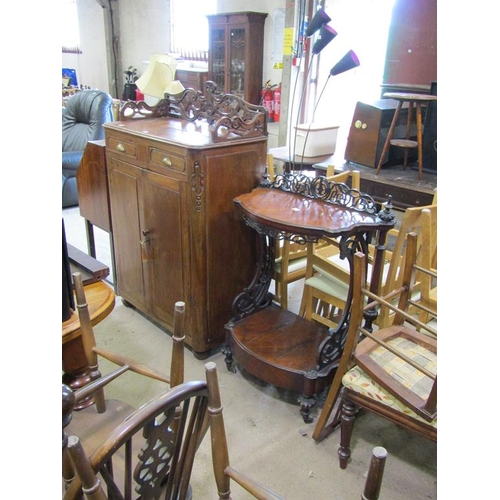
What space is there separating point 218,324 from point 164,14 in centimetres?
595

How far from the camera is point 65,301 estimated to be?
1.40m

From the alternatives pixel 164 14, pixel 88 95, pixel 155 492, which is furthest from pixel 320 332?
pixel 164 14

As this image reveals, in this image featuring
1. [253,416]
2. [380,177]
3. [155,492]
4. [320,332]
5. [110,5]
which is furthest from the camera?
[110,5]

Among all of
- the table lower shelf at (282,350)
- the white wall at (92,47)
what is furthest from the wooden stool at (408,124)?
the white wall at (92,47)

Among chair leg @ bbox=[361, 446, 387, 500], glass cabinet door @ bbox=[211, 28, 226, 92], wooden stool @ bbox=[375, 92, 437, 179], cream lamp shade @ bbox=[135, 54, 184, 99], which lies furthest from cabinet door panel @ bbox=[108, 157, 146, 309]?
glass cabinet door @ bbox=[211, 28, 226, 92]

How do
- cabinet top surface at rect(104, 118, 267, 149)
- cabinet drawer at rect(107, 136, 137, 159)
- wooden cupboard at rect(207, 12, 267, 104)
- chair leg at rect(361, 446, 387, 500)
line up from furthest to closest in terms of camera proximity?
wooden cupboard at rect(207, 12, 267, 104), cabinet drawer at rect(107, 136, 137, 159), cabinet top surface at rect(104, 118, 267, 149), chair leg at rect(361, 446, 387, 500)

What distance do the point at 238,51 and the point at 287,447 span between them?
4.61 meters

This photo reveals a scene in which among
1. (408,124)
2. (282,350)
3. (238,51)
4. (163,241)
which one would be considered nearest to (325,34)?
(408,124)

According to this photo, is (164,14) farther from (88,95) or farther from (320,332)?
(320,332)

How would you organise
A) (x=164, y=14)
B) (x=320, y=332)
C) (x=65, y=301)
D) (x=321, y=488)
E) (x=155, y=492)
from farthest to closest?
(x=164, y=14) → (x=320, y=332) → (x=321, y=488) → (x=65, y=301) → (x=155, y=492)

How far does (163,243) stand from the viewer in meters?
2.20

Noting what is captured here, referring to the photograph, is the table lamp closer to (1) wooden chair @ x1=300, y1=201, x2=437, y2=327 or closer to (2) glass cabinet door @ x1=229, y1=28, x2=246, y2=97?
(1) wooden chair @ x1=300, y1=201, x2=437, y2=327

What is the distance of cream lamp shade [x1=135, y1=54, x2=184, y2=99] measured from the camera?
8.38 feet

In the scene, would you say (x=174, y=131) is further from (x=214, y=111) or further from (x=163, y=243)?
(x=163, y=243)
